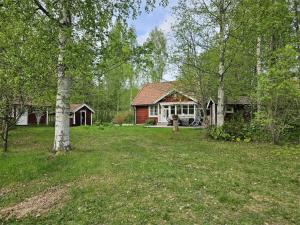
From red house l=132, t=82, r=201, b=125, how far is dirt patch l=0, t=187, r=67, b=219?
78.4 ft

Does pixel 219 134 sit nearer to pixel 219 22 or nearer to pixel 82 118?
pixel 219 22

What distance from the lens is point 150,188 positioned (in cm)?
779

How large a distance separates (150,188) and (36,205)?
8.72 feet

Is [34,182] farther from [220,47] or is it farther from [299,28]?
[299,28]

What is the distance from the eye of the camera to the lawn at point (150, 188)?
621 centimetres

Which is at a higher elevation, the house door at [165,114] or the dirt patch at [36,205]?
the house door at [165,114]

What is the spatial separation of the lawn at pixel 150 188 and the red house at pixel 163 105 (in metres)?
20.8

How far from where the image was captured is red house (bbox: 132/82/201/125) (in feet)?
109

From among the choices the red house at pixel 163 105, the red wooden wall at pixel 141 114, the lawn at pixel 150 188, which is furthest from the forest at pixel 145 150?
the red wooden wall at pixel 141 114

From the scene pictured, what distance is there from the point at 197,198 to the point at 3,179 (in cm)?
630

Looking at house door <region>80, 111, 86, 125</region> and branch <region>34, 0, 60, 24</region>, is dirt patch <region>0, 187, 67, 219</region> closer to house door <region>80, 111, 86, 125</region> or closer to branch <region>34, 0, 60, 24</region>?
branch <region>34, 0, 60, 24</region>

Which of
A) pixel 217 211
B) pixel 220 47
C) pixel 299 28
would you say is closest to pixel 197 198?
pixel 217 211

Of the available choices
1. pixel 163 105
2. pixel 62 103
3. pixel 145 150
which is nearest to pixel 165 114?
pixel 163 105

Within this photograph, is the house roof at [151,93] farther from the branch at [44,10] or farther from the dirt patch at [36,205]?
the dirt patch at [36,205]
